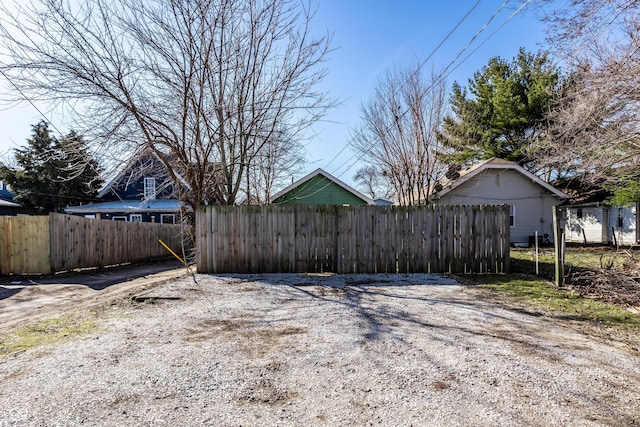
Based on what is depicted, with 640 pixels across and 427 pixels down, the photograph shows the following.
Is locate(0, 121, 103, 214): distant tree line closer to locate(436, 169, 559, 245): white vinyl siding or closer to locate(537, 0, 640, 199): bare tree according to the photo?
locate(436, 169, 559, 245): white vinyl siding

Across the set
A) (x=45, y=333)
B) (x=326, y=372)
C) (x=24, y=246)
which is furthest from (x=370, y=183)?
(x=326, y=372)

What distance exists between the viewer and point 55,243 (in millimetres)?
9656

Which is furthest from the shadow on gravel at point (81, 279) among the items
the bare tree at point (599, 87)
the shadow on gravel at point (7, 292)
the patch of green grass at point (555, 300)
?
the bare tree at point (599, 87)

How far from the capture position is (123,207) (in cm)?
2014

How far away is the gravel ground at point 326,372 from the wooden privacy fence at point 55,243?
6.41m

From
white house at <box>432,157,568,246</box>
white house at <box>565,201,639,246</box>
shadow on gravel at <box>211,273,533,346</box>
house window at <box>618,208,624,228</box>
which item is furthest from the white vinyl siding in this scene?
shadow on gravel at <box>211,273,533,346</box>

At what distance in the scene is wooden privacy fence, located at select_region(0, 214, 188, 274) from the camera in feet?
Answer: 31.0

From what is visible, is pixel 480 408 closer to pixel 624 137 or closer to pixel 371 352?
pixel 371 352

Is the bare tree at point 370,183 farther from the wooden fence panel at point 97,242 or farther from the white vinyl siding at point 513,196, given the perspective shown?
the wooden fence panel at point 97,242

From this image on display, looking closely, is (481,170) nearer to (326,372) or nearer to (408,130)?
(408,130)

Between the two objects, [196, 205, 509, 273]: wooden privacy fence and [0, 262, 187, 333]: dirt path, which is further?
[196, 205, 509, 273]: wooden privacy fence

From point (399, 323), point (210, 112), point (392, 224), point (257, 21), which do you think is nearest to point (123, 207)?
point (210, 112)

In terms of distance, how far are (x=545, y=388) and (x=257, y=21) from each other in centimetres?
829

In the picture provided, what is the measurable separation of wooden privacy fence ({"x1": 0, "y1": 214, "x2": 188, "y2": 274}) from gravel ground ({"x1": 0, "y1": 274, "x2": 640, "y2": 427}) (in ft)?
21.0
